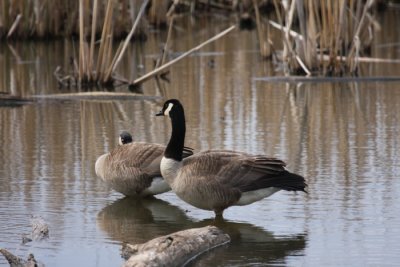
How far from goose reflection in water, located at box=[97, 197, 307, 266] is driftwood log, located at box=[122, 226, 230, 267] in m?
0.07

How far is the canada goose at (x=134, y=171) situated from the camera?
912cm

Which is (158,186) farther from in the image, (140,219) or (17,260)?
(17,260)

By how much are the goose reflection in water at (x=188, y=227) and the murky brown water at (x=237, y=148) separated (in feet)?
0.05

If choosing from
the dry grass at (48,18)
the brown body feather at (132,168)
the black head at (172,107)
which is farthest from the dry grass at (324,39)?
the black head at (172,107)

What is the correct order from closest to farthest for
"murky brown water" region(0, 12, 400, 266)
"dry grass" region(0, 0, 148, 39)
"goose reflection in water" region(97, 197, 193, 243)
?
"murky brown water" region(0, 12, 400, 266)
"goose reflection in water" region(97, 197, 193, 243)
"dry grass" region(0, 0, 148, 39)

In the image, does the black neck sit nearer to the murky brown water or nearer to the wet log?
the murky brown water

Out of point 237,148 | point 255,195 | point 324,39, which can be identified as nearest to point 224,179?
point 255,195

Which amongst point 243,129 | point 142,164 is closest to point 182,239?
point 142,164

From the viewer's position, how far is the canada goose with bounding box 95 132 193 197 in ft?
29.9

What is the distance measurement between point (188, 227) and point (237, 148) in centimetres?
299

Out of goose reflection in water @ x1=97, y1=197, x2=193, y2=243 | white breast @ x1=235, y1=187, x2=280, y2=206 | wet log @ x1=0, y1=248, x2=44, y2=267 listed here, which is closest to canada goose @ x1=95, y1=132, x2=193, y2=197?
goose reflection in water @ x1=97, y1=197, x2=193, y2=243

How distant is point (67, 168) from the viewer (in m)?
10.4

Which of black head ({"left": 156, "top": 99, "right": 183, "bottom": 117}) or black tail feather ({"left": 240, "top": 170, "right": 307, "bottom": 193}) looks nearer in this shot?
black tail feather ({"left": 240, "top": 170, "right": 307, "bottom": 193})

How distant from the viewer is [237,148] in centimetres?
1119
